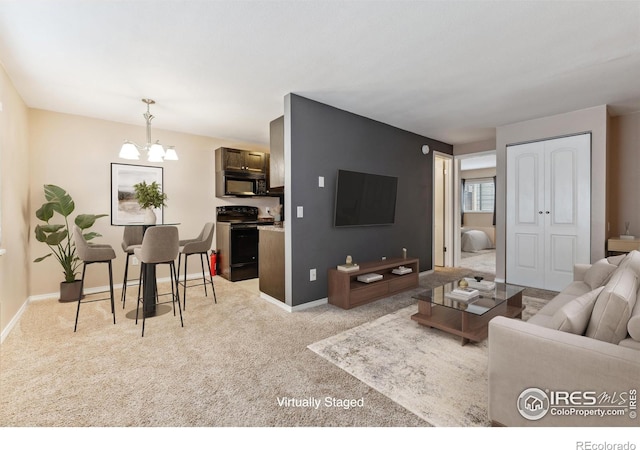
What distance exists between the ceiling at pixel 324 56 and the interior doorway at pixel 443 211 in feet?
6.47

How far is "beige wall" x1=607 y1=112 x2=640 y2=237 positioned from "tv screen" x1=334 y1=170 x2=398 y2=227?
2.82 m

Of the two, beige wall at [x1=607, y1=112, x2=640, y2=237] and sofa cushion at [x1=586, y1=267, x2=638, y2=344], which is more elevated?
beige wall at [x1=607, y1=112, x2=640, y2=237]

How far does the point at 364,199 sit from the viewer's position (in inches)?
159

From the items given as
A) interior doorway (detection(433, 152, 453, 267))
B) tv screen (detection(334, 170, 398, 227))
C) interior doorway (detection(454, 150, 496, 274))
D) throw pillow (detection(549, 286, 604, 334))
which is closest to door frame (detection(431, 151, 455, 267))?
interior doorway (detection(433, 152, 453, 267))

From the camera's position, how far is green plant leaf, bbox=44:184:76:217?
356cm

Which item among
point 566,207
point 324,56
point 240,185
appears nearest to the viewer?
point 324,56

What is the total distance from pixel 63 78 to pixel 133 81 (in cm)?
66

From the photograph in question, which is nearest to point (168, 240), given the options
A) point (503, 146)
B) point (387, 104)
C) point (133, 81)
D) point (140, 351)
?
point (140, 351)

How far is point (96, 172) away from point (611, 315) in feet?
17.8

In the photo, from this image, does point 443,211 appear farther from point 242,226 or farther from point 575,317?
point 575,317

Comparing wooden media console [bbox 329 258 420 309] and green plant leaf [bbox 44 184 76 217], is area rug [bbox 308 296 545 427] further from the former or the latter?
green plant leaf [bbox 44 184 76 217]

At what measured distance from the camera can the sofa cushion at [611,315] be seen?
4.27 feet

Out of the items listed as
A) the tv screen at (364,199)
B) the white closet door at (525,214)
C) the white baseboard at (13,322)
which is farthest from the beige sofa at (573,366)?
the white baseboard at (13,322)

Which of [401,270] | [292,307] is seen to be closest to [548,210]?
[401,270]
